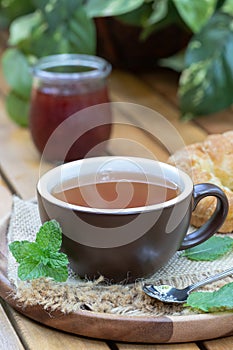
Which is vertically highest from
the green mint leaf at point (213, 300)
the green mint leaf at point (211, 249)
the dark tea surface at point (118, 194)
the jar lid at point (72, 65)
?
the dark tea surface at point (118, 194)

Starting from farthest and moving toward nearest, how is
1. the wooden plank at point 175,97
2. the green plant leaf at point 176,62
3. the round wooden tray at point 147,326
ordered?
the green plant leaf at point 176,62 < the wooden plank at point 175,97 < the round wooden tray at point 147,326

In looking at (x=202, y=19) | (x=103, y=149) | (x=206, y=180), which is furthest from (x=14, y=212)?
(x=202, y=19)

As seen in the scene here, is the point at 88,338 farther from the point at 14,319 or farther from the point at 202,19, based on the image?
the point at 202,19

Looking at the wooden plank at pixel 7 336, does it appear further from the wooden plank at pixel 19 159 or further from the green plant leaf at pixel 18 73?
the green plant leaf at pixel 18 73

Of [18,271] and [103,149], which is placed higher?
[18,271]

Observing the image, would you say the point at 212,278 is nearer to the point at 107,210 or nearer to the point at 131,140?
the point at 107,210

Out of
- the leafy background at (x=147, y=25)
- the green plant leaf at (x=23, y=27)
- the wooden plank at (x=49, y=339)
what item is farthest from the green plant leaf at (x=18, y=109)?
the wooden plank at (x=49, y=339)
